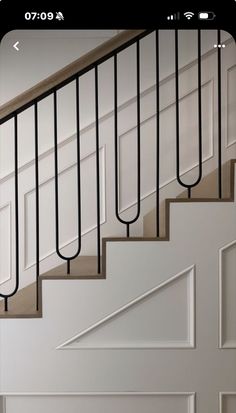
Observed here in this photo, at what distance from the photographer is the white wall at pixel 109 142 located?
5.69 ft

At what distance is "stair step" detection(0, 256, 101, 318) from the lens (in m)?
1.58

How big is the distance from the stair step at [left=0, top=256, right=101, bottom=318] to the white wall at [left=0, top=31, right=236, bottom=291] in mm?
50

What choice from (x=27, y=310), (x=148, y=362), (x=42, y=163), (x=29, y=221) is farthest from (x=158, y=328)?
(x=42, y=163)

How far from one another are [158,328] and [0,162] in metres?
0.73

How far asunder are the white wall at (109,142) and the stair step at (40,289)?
50mm

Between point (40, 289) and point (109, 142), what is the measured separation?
56 cm

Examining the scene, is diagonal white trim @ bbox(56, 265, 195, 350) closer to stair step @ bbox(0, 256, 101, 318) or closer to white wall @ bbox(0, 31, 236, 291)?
stair step @ bbox(0, 256, 101, 318)

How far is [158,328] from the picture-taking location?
60.5 inches

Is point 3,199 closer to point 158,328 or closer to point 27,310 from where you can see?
point 27,310

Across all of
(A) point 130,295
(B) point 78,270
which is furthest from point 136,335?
(B) point 78,270

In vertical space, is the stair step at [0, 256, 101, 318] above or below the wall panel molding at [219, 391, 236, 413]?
above
